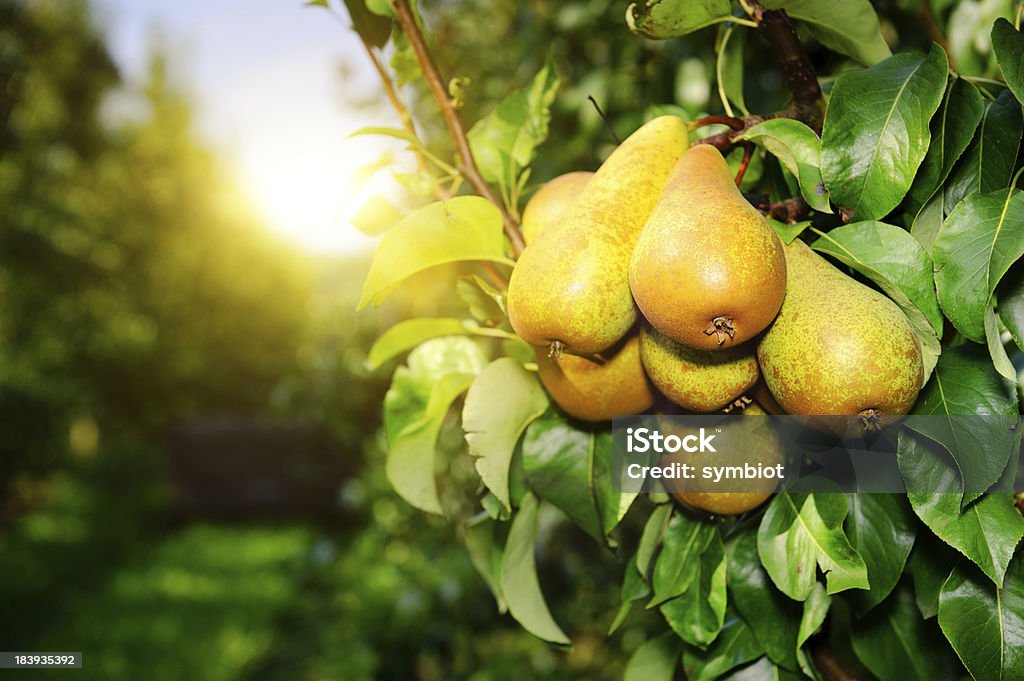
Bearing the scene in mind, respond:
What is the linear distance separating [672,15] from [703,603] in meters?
0.56

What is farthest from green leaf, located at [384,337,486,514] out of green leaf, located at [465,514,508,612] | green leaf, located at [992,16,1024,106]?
green leaf, located at [992,16,1024,106]

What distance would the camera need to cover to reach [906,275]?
61 cm

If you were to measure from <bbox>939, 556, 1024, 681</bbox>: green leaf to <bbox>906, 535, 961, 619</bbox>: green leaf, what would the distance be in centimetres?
4

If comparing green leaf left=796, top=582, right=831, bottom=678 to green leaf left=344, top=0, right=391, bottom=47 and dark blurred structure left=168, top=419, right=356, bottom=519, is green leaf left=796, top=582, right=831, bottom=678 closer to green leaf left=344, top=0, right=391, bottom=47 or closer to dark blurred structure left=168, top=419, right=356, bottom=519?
green leaf left=344, top=0, right=391, bottom=47

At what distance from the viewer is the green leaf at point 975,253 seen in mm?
582

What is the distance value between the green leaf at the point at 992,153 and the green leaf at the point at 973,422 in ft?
0.53

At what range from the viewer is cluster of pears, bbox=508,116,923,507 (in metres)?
0.57

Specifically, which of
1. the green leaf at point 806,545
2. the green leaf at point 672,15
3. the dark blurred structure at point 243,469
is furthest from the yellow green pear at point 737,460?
the dark blurred structure at point 243,469

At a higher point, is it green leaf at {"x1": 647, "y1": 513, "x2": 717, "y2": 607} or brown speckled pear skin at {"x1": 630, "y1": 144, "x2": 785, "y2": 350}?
brown speckled pear skin at {"x1": 630, "y1": 144, "x2": 785, "y2": 350}

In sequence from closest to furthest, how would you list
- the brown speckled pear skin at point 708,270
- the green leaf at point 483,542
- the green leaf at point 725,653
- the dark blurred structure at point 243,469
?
the brown speckled pear skin at point 708,270 < the green leaf at point 725,653 < the green leaf at point 483,542 < the dark blurred structure at point 243,469

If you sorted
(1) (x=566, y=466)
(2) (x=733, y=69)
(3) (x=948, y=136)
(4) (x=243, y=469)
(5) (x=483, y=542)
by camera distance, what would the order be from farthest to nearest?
1. (4) (x=243, y=469)
2. (5) (x=483, y=542)
3. (2) (x=733, y=69)
4. (1) (x=566, y=466)
5. (3) (x=948, y=136)

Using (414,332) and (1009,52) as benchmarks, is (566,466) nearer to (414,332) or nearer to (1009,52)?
(414,332)

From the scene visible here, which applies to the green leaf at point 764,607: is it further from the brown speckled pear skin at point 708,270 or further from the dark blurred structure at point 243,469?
the dark blurred structure at point 243,469

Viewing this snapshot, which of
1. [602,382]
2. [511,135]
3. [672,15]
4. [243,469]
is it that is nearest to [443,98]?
[511,135]
